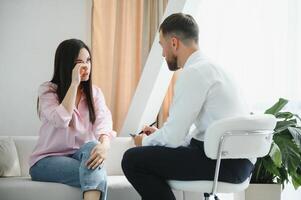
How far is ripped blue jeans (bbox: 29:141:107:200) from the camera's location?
2.30 m

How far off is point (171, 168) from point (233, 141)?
310 millimetres

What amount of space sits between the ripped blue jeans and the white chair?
1.64 ft

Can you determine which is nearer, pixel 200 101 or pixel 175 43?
pixel 200 101

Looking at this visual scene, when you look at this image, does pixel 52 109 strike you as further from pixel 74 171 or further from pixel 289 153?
pixel 289 153

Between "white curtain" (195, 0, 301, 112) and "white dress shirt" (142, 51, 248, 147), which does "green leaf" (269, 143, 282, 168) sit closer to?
"white dress shirt" (142, 51, 248, 147)

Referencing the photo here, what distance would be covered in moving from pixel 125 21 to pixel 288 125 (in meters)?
1.78

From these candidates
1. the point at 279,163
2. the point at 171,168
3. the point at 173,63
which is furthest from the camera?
the point at 279,163

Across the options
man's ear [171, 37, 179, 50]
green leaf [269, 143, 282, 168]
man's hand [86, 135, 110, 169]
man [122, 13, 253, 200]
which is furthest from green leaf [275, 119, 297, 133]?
man's hand [86, 135, 110, 169]

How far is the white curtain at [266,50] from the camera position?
3844 mm

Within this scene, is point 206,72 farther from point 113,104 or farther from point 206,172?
point 113,104

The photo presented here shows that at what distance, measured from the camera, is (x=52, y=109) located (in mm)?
2492

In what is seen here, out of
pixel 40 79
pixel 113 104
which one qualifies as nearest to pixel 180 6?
pixel 113 104

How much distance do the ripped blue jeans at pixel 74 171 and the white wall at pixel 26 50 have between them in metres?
1.37

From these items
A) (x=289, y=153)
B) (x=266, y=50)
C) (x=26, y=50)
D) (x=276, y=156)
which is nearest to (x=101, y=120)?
(x=276, y=156)
